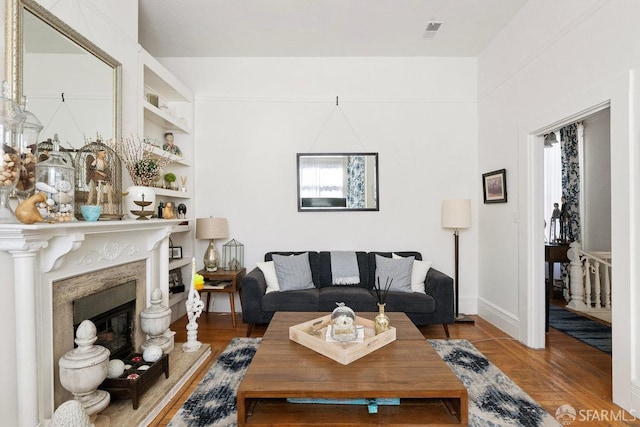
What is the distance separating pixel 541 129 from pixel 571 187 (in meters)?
3.00

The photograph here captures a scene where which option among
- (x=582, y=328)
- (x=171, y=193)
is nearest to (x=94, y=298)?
(x=171, y=193)

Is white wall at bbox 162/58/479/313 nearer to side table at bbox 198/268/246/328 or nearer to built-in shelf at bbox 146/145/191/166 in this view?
built-in shelf at bbox 146/145/191/166

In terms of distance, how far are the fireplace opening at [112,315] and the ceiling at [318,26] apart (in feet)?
8.91

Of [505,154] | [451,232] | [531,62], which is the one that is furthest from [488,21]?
[451,232]

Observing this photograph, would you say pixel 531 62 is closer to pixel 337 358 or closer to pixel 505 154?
pixel 505 154

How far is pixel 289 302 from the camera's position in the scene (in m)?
3.27

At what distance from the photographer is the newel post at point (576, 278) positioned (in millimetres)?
4234

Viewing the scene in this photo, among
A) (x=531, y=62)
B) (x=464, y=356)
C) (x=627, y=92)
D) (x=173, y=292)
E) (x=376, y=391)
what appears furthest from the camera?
(x=173, y=292)

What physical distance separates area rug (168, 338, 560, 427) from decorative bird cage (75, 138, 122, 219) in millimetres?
1406

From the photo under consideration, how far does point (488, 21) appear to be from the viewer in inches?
132

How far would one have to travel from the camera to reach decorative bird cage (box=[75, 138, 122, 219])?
2119 mm

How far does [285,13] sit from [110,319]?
3.18 metres

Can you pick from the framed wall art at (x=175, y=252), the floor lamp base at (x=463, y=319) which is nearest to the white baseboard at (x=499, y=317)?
the floor lamp base at (x=463, y=319)

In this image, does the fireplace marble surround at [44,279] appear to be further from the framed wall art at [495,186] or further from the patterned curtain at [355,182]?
the framed wall art at [495,186]
